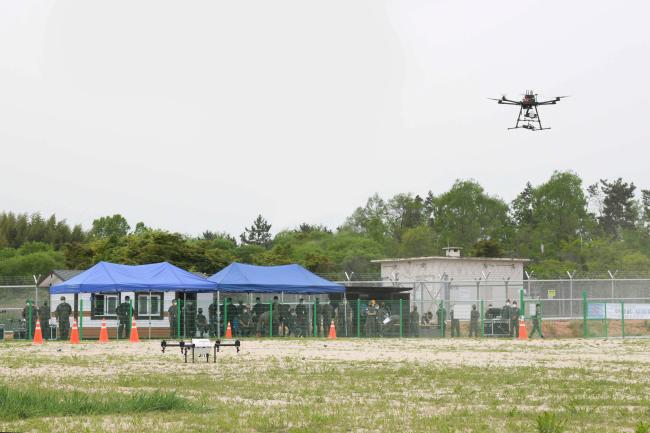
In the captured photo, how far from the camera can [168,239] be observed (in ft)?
255

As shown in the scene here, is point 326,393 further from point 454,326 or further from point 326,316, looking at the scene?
point 326,316

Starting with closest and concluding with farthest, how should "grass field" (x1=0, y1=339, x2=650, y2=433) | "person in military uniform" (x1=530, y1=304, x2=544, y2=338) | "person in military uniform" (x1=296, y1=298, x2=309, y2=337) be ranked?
1. "grass field" (x1=0, y1=339, x2=650, y2=433)
2. "person in military uniform" (x1=530, y1=304, x2=544, y2=338)
3. "person in military uniform" (x1=296, y1=298, x2=309, y2=337)

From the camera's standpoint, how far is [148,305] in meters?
41.7

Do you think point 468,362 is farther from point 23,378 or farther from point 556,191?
point 556,191

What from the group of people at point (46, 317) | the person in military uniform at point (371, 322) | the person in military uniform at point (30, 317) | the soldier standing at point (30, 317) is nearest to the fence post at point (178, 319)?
the group of people at point (46, 317)

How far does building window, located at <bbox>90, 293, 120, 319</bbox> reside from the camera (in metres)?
41.0

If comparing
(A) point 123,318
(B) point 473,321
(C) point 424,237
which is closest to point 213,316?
(A) point 123,318

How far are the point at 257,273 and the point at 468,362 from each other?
20274 mm

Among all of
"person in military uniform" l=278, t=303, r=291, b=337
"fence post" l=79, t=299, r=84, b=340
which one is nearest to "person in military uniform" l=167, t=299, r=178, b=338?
"fence post" l=79, t=299, r=84, b=340

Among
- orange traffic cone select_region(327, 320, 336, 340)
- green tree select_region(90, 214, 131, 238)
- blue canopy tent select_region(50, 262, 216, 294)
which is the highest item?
green tree select_region(90, 214, 131, 238)

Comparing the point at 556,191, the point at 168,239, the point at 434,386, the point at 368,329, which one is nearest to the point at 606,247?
the point at 556,191

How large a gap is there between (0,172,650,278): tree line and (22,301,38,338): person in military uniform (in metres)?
36.3

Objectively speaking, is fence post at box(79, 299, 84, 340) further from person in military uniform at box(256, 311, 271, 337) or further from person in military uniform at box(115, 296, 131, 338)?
person in military uniform at box(256, 311, 271, 337)

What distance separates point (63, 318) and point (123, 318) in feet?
7.58
